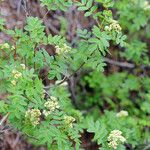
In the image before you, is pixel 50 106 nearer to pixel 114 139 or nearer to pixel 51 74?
pixel 51 74

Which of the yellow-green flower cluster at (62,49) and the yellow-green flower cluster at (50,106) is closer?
the yellow-green flower cluster at (50,106)

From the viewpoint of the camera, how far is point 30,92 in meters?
2.69

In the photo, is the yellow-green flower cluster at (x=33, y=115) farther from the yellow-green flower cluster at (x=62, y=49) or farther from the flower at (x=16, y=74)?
the yellow-green flower cluster at (x=62, y=49)

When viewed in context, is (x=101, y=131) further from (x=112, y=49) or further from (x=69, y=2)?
(x=112, y=49)

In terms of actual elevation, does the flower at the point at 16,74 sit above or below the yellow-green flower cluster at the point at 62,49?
below

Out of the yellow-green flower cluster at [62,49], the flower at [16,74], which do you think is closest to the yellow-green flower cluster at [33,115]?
the flower at [16,74]

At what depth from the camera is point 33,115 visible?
2.75 meters

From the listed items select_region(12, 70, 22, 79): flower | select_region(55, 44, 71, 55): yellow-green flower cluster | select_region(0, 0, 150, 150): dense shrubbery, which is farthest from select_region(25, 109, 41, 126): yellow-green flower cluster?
select_region(55, 44, 71, 55): yellow-green flower cluster

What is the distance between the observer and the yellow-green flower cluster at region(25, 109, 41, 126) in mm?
2754

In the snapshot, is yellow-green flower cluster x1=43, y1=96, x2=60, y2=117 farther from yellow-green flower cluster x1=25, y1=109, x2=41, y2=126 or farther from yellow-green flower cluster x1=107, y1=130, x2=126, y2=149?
yellow-green flower cluster x1=107, y1=130, x2=126, y2=149

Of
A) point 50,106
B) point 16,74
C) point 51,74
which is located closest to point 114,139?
point 50,106

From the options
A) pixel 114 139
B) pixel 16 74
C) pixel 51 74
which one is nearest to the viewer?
pixel 16 74

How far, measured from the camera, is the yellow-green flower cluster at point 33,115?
2754 mm

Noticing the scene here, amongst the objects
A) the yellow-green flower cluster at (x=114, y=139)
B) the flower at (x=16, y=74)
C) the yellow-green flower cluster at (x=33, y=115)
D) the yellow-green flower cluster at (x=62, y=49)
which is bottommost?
the yellow-green flower cluster at (x=114, y=139)
